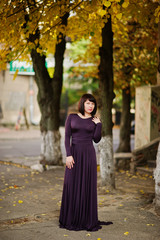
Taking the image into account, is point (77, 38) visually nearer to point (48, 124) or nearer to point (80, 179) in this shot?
point (48, 124)

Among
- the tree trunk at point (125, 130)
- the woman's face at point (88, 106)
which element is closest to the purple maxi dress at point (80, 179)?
the woman's face at point (88, 106)

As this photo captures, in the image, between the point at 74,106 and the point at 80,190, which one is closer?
the point at 80,190

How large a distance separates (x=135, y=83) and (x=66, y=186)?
10.0 m

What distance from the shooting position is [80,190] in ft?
17.7

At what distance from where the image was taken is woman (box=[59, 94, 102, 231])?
536cm

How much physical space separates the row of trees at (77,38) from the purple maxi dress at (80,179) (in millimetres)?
2132

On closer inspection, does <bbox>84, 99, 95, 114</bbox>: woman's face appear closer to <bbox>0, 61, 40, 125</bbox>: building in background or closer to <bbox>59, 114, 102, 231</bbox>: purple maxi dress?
<bbox>59, 114, 102, 231</bbox>: purple maxi dress

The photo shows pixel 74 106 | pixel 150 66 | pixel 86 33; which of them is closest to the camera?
pixel 86 33

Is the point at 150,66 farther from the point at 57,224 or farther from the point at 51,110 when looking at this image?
the point at 57,224

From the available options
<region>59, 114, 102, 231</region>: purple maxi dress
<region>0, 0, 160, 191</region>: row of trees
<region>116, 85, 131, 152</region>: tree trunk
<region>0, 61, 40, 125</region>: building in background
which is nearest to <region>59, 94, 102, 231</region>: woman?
<region>59, 114, 102, 231</region>: purple maxi dress

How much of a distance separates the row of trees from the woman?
2029mm

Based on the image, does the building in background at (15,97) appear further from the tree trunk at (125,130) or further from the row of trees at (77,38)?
the row of trees at (77,38)

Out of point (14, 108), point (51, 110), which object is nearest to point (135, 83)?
point (51, 110)

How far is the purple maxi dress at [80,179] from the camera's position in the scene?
5.36 meters
